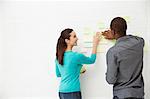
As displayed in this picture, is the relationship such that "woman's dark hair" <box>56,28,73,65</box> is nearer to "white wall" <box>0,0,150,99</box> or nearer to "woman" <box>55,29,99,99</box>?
"woman" <box>55,29,99,99</box>

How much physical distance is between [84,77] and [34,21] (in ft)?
2.48

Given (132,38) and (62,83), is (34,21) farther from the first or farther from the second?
(132,38)

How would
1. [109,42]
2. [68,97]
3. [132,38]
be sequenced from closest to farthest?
[132,38], [68,97], [109,42]

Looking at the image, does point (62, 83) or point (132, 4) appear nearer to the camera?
point (62, 83)

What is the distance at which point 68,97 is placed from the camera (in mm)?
2543

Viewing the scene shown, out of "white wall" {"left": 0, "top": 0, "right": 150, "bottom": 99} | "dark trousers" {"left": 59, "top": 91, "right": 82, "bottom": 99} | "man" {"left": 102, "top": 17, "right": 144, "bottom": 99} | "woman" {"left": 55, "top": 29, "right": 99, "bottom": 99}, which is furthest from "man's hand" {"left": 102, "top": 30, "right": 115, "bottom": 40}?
"dark trousers" {"left": 59, "top": 91, "right": 82, "bottom": 99}

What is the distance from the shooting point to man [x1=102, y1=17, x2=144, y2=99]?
2232mm

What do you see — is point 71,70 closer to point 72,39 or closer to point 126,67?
point 72,39

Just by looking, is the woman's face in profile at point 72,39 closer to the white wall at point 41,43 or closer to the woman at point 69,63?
the woman at point 69,63

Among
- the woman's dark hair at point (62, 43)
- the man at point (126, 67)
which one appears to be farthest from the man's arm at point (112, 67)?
the woman's dark hair at point (62, 43)

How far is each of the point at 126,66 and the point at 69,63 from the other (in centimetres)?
54

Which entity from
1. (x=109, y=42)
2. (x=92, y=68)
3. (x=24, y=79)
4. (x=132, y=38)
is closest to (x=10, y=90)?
(x=24, y=79)

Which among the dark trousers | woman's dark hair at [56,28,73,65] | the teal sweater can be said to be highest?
woman's dark hair at [56,28,73,65]

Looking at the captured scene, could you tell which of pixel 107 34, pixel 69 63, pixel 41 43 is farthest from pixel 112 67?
pixel 41 43
